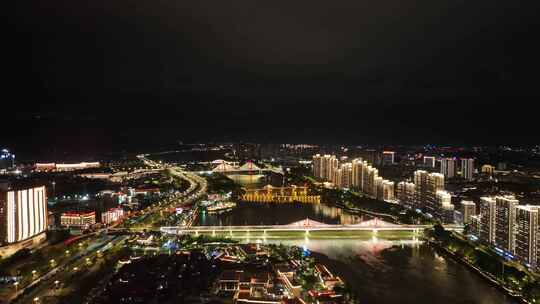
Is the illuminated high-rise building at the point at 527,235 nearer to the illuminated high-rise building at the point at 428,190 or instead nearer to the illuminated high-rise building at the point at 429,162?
the illuminated high-rise building at the point at 428,190

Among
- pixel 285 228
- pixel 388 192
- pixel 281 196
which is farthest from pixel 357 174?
pixel 285 228

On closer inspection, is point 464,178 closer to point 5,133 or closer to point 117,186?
point 117,186

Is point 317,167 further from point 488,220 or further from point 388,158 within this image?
point 488,220

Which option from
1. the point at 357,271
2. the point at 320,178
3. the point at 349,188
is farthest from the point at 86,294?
the point at 320,178

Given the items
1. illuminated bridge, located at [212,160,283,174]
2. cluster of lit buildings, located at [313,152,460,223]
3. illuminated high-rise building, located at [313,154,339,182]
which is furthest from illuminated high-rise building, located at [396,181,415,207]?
illuminated bridge, located at [212,160,283,174]

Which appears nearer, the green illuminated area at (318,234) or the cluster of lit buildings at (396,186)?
the green illuminated area at (318,234)

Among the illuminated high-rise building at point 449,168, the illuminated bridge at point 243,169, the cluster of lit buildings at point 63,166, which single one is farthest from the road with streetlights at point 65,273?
the illuminated high-rise building at point 449,168

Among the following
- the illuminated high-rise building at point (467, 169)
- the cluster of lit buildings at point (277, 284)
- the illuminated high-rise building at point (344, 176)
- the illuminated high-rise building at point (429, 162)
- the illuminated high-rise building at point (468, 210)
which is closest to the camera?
the cluster of lit buildings at point (277, 284)
